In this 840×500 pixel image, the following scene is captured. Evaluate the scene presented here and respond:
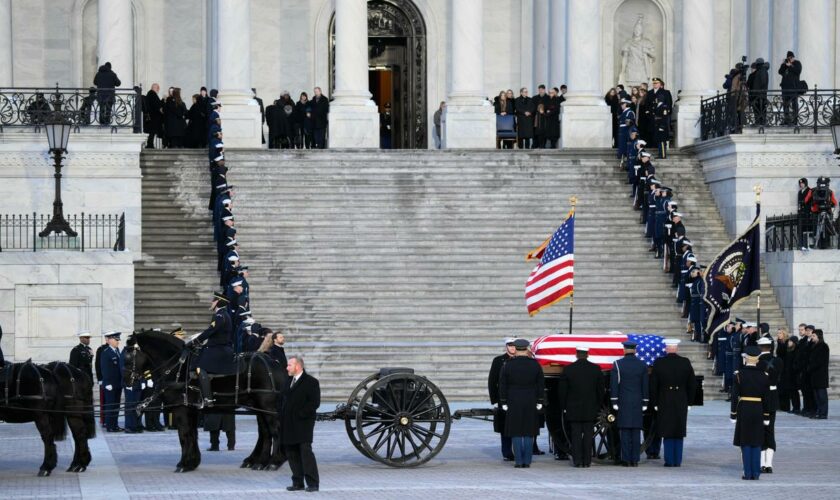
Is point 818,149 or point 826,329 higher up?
point 818,149

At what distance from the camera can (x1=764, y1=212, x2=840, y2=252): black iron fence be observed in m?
35.9

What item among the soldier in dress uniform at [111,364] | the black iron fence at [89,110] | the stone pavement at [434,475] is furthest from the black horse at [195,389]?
the black iron fence at [89,110]

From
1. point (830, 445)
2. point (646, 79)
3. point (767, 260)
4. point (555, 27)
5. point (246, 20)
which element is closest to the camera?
point (830, 445)

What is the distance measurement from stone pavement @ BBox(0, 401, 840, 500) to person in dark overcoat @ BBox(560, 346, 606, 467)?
317mm

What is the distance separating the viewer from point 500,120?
44781 mm

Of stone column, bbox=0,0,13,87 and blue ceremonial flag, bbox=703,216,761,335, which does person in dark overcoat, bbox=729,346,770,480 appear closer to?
blue ceremonial flag, bbox=703,216,761,335

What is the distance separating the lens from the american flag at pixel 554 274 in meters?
27.2

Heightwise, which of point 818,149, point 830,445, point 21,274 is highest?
point 818,149

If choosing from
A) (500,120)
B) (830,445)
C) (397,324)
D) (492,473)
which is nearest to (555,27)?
(500,120)

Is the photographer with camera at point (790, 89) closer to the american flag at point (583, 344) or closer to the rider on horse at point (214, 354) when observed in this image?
the american flag at point (583, 344)

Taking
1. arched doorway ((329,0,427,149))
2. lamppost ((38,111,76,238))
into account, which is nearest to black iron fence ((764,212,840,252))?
lamppost ((38,111,76,238))

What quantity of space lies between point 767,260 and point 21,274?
597 inches

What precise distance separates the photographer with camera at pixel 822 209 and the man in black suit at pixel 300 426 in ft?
57.9

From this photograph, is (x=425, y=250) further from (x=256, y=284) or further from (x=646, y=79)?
(x=646, y=79)
